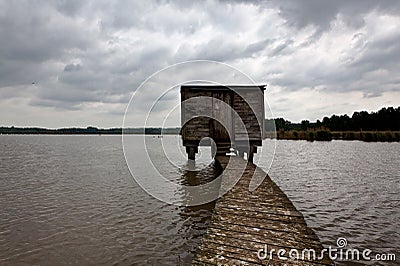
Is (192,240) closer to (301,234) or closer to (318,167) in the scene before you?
(301,234)

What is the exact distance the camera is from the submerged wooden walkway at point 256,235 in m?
3.16

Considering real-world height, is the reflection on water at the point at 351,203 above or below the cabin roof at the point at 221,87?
below

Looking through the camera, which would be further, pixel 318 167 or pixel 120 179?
pixel 318 167

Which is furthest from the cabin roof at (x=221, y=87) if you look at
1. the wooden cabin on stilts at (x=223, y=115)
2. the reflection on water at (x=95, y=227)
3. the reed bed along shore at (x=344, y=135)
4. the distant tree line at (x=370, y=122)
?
the distant tree line at (x=370, y=122)

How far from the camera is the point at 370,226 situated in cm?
672

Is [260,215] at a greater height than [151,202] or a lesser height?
greater

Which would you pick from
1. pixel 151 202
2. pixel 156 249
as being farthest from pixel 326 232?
pixel 151 202

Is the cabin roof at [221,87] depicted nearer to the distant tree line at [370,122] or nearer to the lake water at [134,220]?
the lake water at [134,220]

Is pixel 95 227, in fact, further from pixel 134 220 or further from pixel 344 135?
pixel 344 135

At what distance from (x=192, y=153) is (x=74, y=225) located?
373 inches

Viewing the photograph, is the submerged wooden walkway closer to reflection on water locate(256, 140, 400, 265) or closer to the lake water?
the lake water

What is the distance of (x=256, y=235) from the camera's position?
3.74 m

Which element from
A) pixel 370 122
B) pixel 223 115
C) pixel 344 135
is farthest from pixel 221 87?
pixel 370 122

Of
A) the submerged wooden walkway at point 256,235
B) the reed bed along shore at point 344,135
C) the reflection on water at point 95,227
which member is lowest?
the reflection on water at point 95,227
